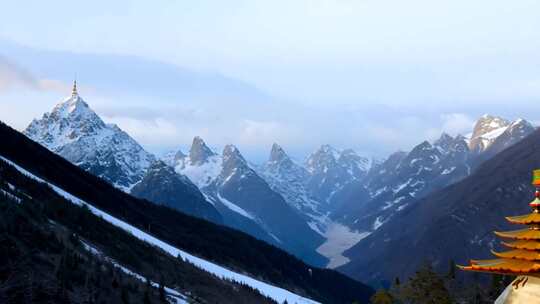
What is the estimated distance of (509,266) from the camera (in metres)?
22.1

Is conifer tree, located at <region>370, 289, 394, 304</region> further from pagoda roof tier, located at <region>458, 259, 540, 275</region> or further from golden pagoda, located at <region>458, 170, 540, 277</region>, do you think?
golden pagoda, located at <region>458, 170, 540, 277</region>

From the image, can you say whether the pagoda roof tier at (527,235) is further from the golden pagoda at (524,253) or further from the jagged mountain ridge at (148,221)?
the jagged mountain ridge at (148,221)

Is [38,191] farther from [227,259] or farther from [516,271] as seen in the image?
[227,259]

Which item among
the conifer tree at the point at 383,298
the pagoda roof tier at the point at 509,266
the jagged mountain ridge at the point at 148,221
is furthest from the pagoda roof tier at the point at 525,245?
the conifer tree at the point at 383,298

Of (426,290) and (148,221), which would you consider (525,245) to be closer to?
(426,290)

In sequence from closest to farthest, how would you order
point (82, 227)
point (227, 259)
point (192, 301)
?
point (192, 301)
point (82, 227)
point (227, 259)

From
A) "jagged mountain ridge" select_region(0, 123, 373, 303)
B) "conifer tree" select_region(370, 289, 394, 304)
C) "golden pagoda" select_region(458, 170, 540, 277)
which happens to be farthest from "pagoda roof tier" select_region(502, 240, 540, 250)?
"conifer tree" select_region(370, 289, 394, 304)

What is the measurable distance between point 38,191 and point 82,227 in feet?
29.1

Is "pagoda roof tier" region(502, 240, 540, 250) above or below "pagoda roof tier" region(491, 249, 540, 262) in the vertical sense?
above

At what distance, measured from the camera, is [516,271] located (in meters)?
21.6

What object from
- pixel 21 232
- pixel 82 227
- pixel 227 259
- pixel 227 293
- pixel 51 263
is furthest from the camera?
pixel 227 259

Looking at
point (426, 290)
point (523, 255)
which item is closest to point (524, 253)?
point (523, 255)

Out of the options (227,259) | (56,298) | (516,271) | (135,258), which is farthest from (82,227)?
(227,259)

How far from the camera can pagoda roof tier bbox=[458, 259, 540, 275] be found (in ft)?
70.3
